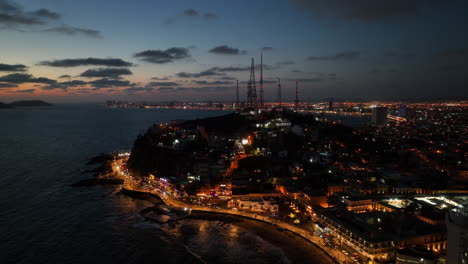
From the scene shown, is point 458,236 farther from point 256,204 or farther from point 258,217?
point 256,204

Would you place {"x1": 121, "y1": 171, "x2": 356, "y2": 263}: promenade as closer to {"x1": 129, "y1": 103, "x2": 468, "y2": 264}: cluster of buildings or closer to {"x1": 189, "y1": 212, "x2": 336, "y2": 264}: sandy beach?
{"x1": 189, "y1": 212, "x2": 336, "y2": 264}: sandy beach

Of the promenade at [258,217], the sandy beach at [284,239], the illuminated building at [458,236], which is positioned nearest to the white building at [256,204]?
the promenade at [258,217]

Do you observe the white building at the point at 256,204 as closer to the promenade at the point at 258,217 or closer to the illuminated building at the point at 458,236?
the promenade at the point at 258,217

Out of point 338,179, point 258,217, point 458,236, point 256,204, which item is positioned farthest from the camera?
point 338,179

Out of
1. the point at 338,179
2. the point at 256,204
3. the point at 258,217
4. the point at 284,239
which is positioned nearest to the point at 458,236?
the point at 284,239

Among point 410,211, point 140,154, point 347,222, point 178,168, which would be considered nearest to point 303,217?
point 347,222

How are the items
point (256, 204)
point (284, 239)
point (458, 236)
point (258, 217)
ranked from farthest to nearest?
point (256, 204)
point (258, 217)
point (284, 239)
point (458, 236)

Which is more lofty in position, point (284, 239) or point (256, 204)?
point (256, 204)

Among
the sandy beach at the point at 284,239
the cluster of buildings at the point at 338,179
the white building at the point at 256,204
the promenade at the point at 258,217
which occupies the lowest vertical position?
the sandy beach at the point at 284,239

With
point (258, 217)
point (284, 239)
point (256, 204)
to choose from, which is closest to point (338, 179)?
point (256, 204)

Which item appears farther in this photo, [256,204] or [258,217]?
[256,204]

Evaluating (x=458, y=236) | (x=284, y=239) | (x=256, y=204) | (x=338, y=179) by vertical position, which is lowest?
(x=284, y=239)
